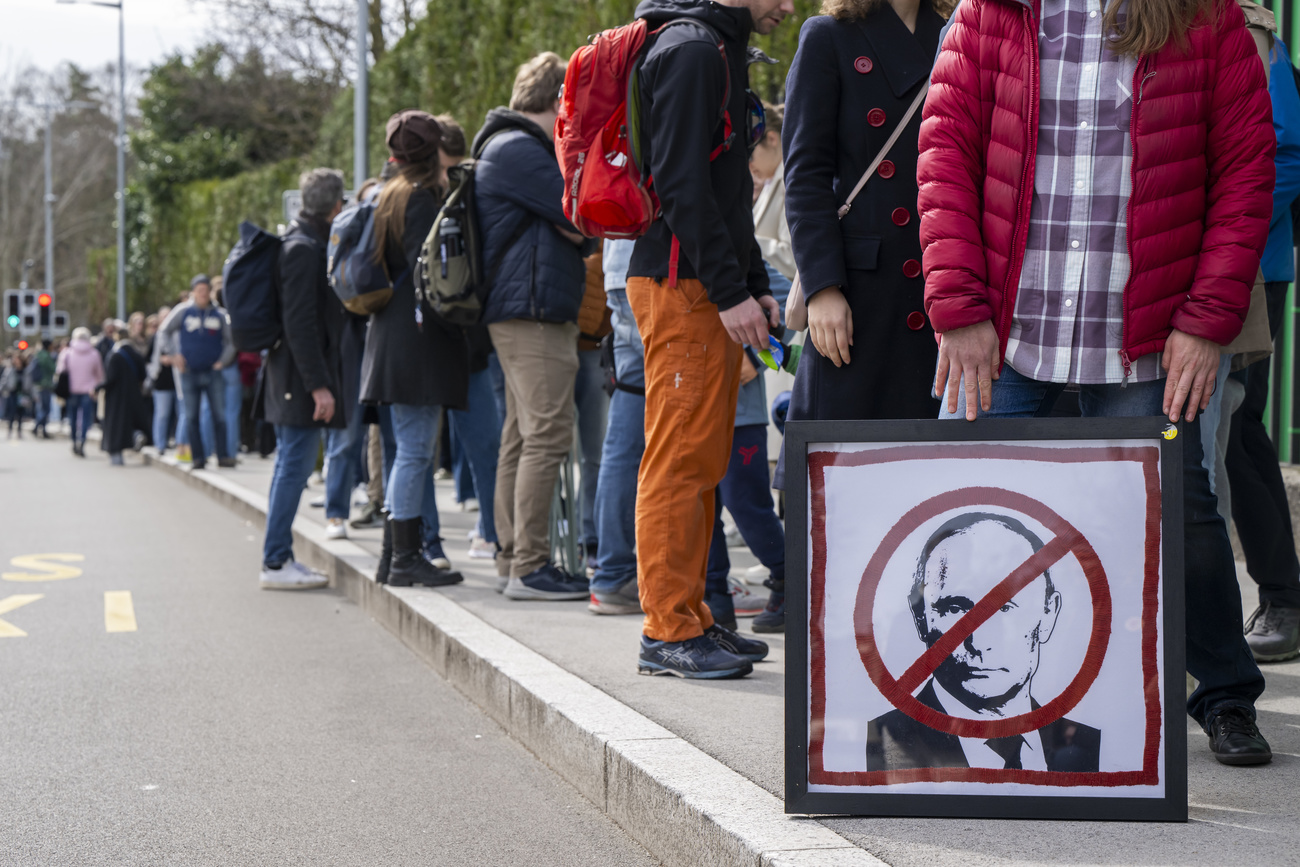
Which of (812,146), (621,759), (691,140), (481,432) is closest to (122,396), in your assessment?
(481,432)

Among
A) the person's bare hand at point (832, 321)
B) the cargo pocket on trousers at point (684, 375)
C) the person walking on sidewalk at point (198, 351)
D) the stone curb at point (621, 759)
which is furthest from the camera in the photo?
the person walking on sidewalk at point (198, 351)

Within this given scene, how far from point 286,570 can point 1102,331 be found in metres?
5.60

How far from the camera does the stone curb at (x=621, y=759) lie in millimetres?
2875

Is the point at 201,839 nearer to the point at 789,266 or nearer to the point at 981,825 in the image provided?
the point at 981,825

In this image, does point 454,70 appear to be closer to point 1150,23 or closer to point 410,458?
point 410,458

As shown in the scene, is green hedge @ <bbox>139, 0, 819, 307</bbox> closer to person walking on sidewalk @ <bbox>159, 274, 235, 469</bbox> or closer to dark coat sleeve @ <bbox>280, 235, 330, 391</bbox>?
dark coat sleeve @ <bbox>280, 235, 330, 391</bbox>

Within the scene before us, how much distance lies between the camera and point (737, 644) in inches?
182

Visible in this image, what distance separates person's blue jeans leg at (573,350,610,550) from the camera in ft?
22.2

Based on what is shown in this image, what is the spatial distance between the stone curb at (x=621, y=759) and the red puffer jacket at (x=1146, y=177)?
3.53 feet

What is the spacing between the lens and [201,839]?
11.6 feet

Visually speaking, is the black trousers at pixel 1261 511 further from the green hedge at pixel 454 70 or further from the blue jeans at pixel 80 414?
the blue jeans at pixel 80 414

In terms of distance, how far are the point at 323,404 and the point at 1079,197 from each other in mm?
4937

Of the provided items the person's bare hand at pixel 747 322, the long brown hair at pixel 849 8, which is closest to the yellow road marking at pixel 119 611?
the person's bare hand at pixel 747 322

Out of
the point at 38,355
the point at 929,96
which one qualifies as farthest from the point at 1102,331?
the point at 38,355
